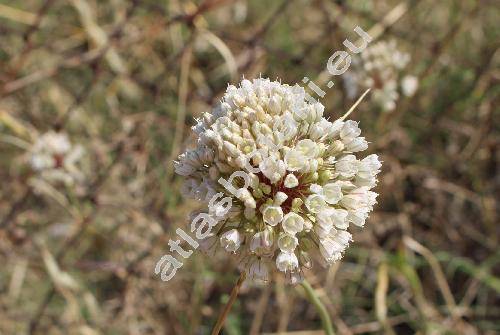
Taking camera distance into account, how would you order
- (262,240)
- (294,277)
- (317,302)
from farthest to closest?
(317,302)
(294,277)
(262,240)

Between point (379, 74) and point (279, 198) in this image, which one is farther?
point (379, 74)

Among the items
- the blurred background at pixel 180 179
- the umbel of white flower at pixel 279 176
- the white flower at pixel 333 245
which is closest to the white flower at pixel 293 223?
the umbel of white flower at pixel 279 176

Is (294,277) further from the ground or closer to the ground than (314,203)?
closer to the ground

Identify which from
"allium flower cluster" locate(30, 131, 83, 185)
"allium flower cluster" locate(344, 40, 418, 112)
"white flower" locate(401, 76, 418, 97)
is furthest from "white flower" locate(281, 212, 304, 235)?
"allium flower cluster" locate(30, 131, 83, 185)

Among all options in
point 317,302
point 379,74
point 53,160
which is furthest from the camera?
point 53,160

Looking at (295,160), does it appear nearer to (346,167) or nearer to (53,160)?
(346,167)

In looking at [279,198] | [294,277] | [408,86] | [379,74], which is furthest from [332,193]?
[408,86]

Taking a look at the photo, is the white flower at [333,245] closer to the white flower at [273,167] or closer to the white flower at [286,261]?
the white flower at [286,261]
